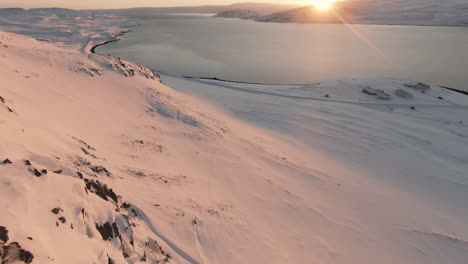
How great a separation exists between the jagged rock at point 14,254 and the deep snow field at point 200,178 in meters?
0.01

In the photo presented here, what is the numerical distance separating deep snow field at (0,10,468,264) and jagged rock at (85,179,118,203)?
4 centimetres

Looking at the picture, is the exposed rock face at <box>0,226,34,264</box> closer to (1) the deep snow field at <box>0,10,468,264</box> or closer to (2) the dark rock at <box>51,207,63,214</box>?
(1) the deep snow field at <box>0,10,468,264</box>

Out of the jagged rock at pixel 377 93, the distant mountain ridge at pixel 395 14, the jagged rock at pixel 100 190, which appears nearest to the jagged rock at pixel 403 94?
the jagged rock at pixel 377 93

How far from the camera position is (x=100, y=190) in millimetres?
5906

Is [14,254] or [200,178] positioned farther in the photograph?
[200,178]

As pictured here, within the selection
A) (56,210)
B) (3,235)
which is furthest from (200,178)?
(3,235)

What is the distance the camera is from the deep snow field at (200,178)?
16.0 ft

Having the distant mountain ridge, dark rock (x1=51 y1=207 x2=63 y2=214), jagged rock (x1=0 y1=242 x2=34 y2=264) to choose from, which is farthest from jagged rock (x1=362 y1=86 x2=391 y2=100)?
the distant mountain ridge

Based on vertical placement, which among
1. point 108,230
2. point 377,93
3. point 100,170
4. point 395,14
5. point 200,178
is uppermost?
point 395,14

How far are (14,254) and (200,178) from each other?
561 centimetres

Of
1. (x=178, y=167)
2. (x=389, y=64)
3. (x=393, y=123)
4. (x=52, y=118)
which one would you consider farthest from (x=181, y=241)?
(x=389, y=64)

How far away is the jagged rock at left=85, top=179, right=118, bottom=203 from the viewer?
5758 mm

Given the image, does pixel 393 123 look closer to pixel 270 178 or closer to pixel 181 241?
pixel 270 178

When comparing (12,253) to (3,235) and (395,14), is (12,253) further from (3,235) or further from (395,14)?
(395,14)
